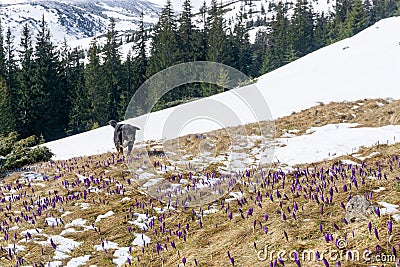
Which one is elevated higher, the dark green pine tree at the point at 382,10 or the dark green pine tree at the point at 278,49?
the dark green pine tree at the point at 382,10

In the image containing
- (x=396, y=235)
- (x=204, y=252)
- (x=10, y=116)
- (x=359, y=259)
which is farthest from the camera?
(x=10, y=116)

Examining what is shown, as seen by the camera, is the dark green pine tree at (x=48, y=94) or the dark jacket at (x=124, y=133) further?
the dark green pine tree at (x=48, y=94)

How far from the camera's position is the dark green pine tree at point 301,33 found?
7612 cm

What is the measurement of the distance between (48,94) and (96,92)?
23.3ft

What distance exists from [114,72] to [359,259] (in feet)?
198

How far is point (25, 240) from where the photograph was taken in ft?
20.1

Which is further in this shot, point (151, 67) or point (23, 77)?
point (151, 67)

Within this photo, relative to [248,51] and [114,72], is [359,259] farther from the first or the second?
[248,51]

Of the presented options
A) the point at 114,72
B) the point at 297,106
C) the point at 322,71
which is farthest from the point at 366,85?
the point at 114,72

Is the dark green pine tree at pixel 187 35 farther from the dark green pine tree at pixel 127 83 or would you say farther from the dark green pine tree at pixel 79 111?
the dark green pine tree at pixel 79 111

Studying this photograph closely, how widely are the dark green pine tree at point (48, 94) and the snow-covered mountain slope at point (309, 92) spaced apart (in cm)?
2649

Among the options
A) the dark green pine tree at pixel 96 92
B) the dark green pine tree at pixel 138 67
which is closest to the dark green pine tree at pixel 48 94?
the dark green pine tree at pixel 96 92

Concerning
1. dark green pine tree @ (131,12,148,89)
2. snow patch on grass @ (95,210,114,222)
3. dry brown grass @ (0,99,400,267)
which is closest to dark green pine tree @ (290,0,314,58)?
dark green pine tree @ (131,12,148,89)
